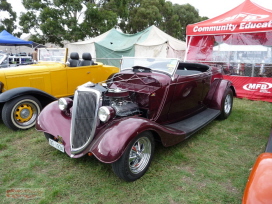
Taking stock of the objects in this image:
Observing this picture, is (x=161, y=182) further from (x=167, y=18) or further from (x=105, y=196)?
(x=167, y=18)

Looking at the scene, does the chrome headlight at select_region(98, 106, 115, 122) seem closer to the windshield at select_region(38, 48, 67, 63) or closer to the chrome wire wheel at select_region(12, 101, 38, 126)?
the chrome wire wheel at select_region(12, 101, 38, 126)

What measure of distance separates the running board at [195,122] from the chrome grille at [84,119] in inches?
53.6

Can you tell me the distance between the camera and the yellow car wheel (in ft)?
13.4

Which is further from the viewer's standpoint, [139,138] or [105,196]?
[139,138]

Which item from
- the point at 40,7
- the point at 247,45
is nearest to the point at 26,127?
the point at 247,45

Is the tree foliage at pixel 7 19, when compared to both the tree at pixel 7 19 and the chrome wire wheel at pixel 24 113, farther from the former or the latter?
the chrome wire wheel at pixel 24 113

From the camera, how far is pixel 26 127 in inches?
172

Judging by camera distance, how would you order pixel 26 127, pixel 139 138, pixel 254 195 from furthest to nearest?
pixel 26 127, pixel 139 138, pixel 254 195

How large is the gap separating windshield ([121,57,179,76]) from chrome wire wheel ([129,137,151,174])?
138cm

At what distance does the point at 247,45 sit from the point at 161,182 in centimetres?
826

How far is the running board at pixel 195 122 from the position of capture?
3518mm

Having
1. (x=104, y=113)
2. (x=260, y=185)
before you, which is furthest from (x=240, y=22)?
(x=260, y=185)

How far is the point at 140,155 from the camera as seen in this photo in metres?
2.85

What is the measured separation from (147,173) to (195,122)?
5.07 feet
